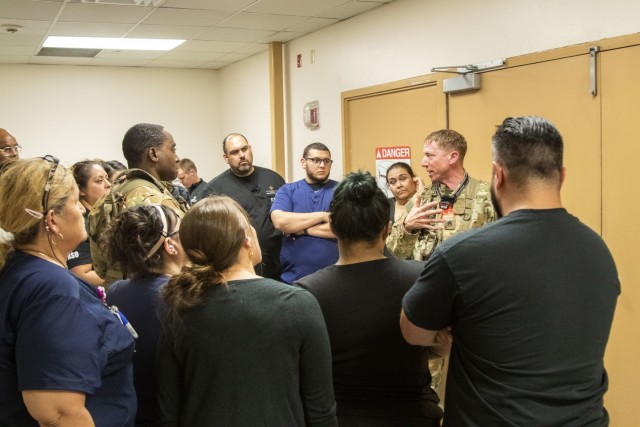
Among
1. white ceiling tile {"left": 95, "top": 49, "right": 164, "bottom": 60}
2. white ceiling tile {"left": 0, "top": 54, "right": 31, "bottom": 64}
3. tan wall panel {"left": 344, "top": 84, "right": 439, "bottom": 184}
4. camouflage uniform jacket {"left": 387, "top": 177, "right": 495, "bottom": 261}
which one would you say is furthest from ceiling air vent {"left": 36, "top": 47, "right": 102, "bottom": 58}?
camouflage uniform jacket {"left": 387, "top": 177, "right": 495, "bottom": 261}

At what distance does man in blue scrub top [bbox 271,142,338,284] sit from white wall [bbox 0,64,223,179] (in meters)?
3.88

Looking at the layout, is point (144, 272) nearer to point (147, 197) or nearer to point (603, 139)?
point (147, 197)

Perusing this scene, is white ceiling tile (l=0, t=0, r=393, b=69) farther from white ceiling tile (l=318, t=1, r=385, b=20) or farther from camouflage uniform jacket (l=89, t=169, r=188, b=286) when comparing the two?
camouflage uniform jacket (l=89, t=169, r=188, b=286)

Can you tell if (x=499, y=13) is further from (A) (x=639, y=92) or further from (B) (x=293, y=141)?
(B) (x=293, y=141)

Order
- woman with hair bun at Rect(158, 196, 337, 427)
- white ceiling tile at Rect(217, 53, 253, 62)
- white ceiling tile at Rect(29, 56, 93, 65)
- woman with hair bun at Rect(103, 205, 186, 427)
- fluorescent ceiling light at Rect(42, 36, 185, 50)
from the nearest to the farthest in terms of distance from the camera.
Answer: woman with hair bun at Rect(158, 196, 337, 427) → woman with hair bun at Rect(103, 205, 186, 427) → fluorescent ceiling light at Rect(42, 36, 185, 50) → white ceiling tile at Rect(29, 56, 93, 65) → white ceiling tile at Rect(217, 53, 253, 62)

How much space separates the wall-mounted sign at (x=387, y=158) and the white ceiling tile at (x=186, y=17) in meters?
1.65

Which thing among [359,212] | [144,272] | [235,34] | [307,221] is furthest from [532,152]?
[235,34]

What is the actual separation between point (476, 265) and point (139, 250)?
3.15 feet

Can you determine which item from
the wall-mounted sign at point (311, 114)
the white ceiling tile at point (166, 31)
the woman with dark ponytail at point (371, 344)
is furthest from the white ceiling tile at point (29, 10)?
the woman with dark ponytail at point (371, 344)

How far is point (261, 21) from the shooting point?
5.17 meters

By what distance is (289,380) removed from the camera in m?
1.53

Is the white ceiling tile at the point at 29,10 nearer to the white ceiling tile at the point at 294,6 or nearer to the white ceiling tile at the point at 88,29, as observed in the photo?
the white ceiling tile at the point at 88,29

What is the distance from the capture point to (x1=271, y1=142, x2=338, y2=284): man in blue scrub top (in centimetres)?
383

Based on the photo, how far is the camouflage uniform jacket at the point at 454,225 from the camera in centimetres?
299
